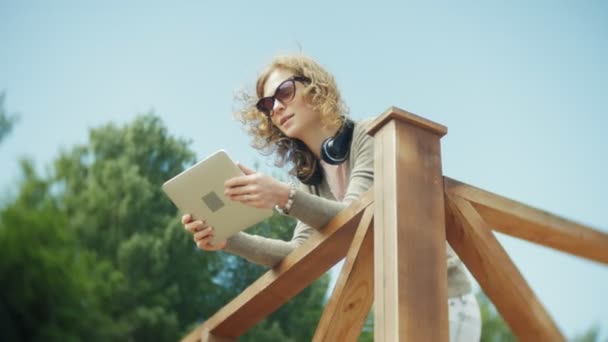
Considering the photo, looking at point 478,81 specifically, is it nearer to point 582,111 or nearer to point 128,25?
point 582,111

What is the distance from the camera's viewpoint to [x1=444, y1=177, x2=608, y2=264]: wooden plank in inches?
42.9

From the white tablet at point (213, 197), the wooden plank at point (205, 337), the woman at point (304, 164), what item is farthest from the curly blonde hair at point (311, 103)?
the wooden plank at point (205, 337)

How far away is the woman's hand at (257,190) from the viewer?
1181 mm

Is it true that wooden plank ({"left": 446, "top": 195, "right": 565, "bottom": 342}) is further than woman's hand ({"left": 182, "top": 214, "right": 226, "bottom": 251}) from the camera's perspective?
No

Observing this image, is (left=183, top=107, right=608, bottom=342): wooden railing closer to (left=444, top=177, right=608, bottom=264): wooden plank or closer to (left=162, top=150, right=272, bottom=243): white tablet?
(left=444, top=177, right=608, bottom=264): wooden plank

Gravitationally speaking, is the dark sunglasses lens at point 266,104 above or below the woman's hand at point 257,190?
above

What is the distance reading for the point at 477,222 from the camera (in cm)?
105

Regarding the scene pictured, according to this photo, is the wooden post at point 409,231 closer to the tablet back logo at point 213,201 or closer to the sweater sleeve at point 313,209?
the sweater sleeve at point 313,209

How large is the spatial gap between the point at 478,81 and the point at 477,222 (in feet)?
41.9

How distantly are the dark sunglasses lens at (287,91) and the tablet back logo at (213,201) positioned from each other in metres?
0.36

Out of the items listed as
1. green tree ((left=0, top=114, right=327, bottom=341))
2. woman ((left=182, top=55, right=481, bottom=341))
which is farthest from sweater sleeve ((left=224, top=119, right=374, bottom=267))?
green tree ((left=0, top=114, right=327, bottom=341))

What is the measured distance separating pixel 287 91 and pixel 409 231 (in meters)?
0.65

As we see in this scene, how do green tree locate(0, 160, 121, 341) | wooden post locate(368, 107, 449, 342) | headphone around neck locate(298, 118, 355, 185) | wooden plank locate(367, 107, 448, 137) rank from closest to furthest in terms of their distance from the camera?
wooden post locate(368, 107, 449, 342) → wooden plank locate(367, 107, 448, 137) → headphone around neck locate(298, 118, 355, 185) → green tree locate(0, 160, 121, 341)

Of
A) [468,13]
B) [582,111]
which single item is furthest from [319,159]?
[468,13]
